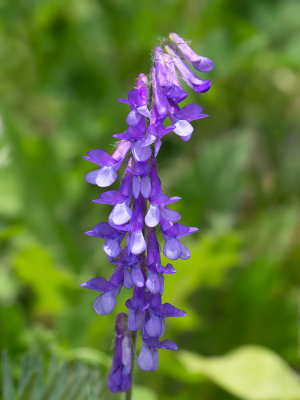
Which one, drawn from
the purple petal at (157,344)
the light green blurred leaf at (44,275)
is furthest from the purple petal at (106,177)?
the light green blurred leaf at (44,275)

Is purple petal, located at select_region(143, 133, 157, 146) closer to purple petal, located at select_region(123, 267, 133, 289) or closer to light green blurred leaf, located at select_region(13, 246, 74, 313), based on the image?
purple petal, located at select_region(123, 267, 133, 289)

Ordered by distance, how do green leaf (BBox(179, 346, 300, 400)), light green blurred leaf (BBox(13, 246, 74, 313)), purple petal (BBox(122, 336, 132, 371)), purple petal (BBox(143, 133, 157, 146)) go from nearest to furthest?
1. purple petal (BBox(143, 133, 157, 146))
2. purple petal (BBox(122, 336, 132, 371))
3. green leaf (BBox(179, 346, 300, 400))
4. light green blurred leaf (BBox(13, 246, 74, 313))

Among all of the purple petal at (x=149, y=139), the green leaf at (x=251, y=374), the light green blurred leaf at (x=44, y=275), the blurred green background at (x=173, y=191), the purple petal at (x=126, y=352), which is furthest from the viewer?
the light green blurred leaf at (x=44, y=275)

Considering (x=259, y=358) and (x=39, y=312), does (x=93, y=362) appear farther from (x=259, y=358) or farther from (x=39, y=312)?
(x=39, y=312)

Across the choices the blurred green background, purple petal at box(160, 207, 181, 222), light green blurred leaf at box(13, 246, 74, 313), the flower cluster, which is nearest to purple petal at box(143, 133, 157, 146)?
the flower cluster

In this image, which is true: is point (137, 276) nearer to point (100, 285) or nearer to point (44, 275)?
point (100, 285)

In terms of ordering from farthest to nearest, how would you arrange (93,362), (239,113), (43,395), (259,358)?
(239,113) → (259,358) → (93,362) → (43,395)

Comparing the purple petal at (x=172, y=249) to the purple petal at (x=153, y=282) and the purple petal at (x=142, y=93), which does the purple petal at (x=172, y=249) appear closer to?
the purple petal at (x=153, y=282)

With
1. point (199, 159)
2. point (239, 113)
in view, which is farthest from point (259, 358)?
point (239, 113)
